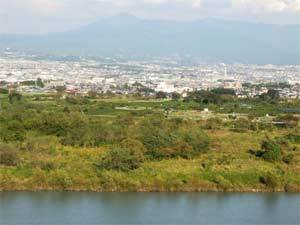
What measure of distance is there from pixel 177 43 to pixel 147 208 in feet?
519

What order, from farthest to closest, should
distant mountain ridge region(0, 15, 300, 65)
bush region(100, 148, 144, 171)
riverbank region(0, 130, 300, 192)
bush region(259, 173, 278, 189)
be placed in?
distant mountain ridge region(0, 15, 300, 65), bush region(100, 148, 144, 171), bush region(259, 173, 278, 189), riverbank region(0, 130, 300, 192)

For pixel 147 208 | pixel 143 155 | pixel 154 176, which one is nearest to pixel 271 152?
pixel 143 155

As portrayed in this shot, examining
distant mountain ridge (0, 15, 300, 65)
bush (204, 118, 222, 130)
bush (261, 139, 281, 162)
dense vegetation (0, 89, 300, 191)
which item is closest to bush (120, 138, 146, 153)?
dense vegetation (0, 89, 300, 191)

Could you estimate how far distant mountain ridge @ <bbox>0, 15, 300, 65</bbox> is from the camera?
142750mm

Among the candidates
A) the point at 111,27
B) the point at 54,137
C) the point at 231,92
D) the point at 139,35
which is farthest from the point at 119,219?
the point at 111,27

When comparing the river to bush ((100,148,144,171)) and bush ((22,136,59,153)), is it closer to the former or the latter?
bush ((100,148,144,171))

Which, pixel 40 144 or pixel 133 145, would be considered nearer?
pixel 133 145

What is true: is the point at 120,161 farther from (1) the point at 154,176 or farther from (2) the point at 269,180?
(2) the point at 269,180

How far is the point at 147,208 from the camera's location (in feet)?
49.0

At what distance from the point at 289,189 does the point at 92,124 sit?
8443mm

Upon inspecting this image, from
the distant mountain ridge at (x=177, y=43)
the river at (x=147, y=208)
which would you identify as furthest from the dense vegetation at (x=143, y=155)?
the distant mountain ridge at (x=177, y=43)

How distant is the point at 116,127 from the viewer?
74.7 feet

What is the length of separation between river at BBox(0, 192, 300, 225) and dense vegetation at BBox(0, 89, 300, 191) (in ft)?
1.34

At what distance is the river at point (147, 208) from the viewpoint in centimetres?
1404
